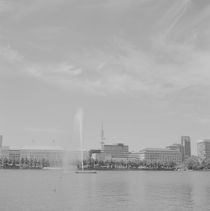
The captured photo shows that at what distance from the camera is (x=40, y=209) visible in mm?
40156

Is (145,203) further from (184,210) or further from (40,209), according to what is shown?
(40,209)

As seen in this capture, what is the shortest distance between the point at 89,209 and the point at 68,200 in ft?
24.6

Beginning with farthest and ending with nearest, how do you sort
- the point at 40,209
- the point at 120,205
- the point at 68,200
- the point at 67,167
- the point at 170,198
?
1. the point at 67,167
2. the point at 170,198
3. the point at 68,200
4. the point at 120,205
5. the point at 40,209

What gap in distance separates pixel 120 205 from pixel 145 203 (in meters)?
3.63

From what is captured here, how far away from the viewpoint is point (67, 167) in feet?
600

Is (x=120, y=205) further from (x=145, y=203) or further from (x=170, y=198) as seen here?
(x=170, y=198)

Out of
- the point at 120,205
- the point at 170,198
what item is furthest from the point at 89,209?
the point at 170,198

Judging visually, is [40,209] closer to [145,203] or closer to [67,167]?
[145,203]

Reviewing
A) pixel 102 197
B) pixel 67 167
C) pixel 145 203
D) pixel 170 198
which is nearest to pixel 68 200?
pixel 102 197

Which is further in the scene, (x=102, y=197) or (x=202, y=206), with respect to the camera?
(x=102, y=197)

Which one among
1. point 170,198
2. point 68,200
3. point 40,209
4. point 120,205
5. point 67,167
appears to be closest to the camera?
point 40,209

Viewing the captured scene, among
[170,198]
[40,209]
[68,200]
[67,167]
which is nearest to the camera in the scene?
[40,209]

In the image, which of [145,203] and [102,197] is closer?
[145,203]

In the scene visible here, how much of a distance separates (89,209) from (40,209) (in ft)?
16.7
